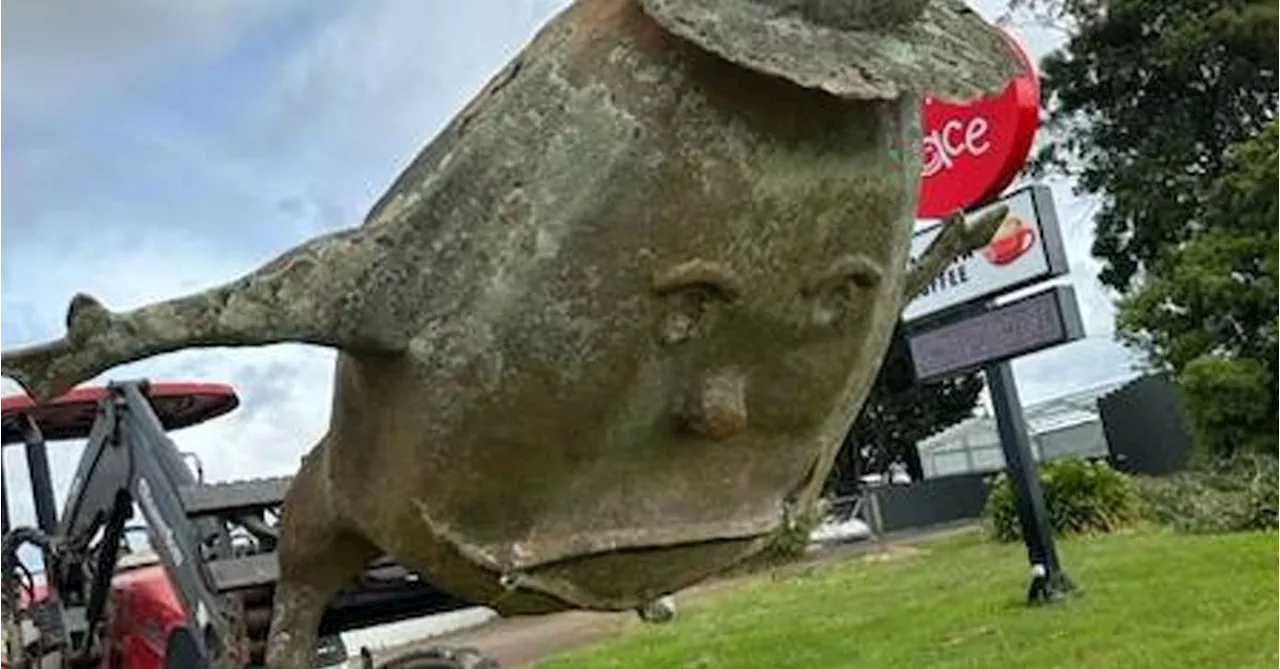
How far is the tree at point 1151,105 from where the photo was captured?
31.6 m

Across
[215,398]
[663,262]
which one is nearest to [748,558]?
[663,262]

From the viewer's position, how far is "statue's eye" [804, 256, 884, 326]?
Answer: 115 cm

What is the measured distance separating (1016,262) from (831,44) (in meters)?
12.8

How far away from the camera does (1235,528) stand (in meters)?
17.4

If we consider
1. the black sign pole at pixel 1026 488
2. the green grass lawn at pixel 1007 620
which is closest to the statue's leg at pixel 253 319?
the green grass lawn at pixel 1007 620

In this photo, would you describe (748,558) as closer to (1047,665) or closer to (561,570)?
(561,570)

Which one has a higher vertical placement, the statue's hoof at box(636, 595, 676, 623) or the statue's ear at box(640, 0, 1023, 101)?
the statue's ear at box(640, 0, 1023, 101)

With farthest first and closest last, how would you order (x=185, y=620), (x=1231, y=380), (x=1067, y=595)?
(x=1231, y=380) → (x=1067, y=595) → (x=185, y=620)

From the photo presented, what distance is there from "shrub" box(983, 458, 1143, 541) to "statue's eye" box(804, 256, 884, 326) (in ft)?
62.6

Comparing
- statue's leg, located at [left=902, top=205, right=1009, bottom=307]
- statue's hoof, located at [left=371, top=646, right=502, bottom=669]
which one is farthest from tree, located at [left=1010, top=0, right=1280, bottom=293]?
statue's leg, located at [left=902, top=205, right=1009, bottom=307]

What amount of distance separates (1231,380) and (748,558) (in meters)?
22.0

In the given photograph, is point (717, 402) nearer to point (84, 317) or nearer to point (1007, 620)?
point (84, 317)

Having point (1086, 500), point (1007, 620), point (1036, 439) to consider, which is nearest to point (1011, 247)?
point (1007, 620)

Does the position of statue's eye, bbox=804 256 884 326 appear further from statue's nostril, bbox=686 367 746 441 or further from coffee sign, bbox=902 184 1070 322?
coffee sign, bbox=902 184 1070 322
